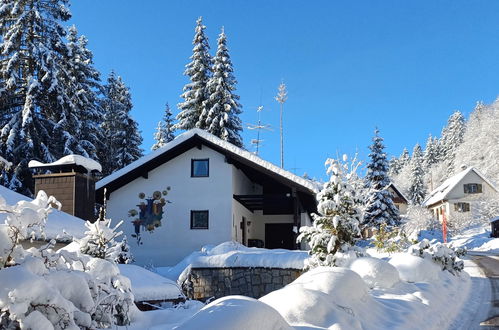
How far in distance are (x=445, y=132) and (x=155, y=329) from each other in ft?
286

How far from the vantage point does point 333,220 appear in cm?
1113

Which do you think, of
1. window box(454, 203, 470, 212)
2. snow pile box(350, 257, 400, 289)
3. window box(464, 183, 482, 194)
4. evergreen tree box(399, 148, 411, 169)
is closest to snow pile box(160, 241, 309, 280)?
snow pile box(350, 257, 400, 289)

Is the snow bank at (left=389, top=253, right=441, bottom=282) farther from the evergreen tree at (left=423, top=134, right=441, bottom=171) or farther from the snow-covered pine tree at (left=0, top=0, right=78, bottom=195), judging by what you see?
the evergreen tree at (left=423, top=134, right=441, bottom=171)

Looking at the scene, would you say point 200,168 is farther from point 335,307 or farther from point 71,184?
point 335,307

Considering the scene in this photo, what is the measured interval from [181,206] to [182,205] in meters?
0.06

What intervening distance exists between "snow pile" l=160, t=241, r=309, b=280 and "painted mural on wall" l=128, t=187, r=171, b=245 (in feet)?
13.2

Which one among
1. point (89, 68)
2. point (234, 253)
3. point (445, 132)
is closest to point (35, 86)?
point (89, 68)

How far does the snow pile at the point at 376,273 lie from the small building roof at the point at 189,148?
8.26 m

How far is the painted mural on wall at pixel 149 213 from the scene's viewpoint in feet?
66.3

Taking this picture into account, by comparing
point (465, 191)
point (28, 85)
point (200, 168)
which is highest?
point (28, 85)

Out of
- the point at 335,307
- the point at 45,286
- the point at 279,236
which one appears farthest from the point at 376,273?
the point at 279,236

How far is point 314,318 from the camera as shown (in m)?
5.29

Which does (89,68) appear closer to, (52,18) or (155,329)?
(52,18)

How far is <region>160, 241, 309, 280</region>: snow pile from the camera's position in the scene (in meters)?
14.8
